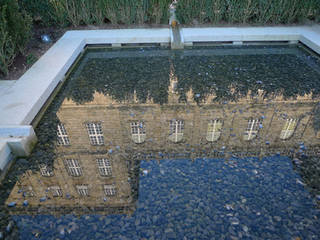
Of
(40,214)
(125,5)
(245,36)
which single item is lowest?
(40,214)

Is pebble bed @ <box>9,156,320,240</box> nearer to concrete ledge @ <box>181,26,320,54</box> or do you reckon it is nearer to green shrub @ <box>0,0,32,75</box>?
green shrub @ <box>0,0,32,75</box>

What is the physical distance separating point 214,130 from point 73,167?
2.57 m

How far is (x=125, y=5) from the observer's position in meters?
8.66

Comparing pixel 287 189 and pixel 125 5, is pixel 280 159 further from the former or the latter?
pixel 125 5

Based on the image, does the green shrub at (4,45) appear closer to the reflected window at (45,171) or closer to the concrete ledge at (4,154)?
the concrete ledge at (4,154)

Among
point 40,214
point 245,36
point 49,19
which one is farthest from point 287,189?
point 49,19

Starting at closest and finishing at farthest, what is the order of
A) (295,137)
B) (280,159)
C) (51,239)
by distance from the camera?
(51,239) → (280,159) → (295,137)

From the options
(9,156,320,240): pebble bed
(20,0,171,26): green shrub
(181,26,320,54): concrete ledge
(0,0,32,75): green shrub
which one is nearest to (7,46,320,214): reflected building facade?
(9,156,320,240): pebble bed

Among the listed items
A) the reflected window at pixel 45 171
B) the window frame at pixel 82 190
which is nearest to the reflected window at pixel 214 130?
the window frame at pixel 82 190

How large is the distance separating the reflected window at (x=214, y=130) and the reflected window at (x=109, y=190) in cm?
190

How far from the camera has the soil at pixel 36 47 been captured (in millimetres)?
5906

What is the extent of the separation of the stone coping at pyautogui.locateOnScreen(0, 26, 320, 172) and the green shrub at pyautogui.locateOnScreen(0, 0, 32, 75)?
0.56m

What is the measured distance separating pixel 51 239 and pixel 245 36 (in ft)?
26.2

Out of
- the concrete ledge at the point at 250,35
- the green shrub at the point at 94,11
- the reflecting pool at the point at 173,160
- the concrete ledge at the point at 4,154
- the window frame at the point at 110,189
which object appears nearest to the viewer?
the reflecting pool at the point at 173,160
